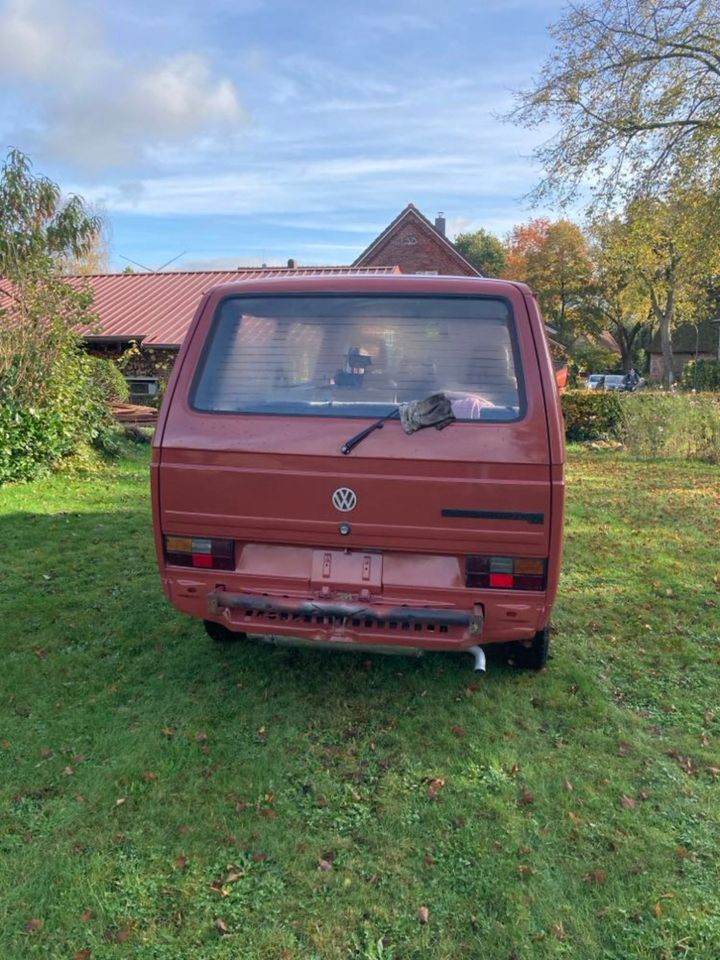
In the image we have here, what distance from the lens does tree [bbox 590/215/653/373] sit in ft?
123

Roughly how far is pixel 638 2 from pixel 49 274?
10.8 metres

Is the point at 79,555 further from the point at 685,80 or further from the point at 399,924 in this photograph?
the point at 685,80

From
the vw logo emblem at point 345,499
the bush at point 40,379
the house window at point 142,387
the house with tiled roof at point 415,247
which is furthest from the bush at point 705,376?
the vw logo emblem at point 345,499

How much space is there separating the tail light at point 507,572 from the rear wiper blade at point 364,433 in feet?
2.30

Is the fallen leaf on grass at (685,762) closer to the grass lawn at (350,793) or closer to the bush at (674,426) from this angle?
the grass lawn at (350,793)

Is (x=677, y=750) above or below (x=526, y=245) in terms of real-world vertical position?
below

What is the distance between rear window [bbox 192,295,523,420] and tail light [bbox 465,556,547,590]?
68 cm

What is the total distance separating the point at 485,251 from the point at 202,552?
58149 mm

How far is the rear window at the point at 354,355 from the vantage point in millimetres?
3213

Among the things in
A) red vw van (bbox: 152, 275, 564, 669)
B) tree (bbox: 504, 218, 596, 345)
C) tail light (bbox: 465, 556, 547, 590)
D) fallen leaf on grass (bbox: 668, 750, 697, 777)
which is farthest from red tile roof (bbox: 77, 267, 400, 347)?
tree (bbox: 504, 218, 596, 345)

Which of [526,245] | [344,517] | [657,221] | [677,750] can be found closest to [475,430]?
[344,517]

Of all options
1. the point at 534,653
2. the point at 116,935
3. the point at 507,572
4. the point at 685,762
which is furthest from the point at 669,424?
the point at 116,935

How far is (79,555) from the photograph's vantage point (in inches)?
243

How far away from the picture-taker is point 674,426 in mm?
13211
